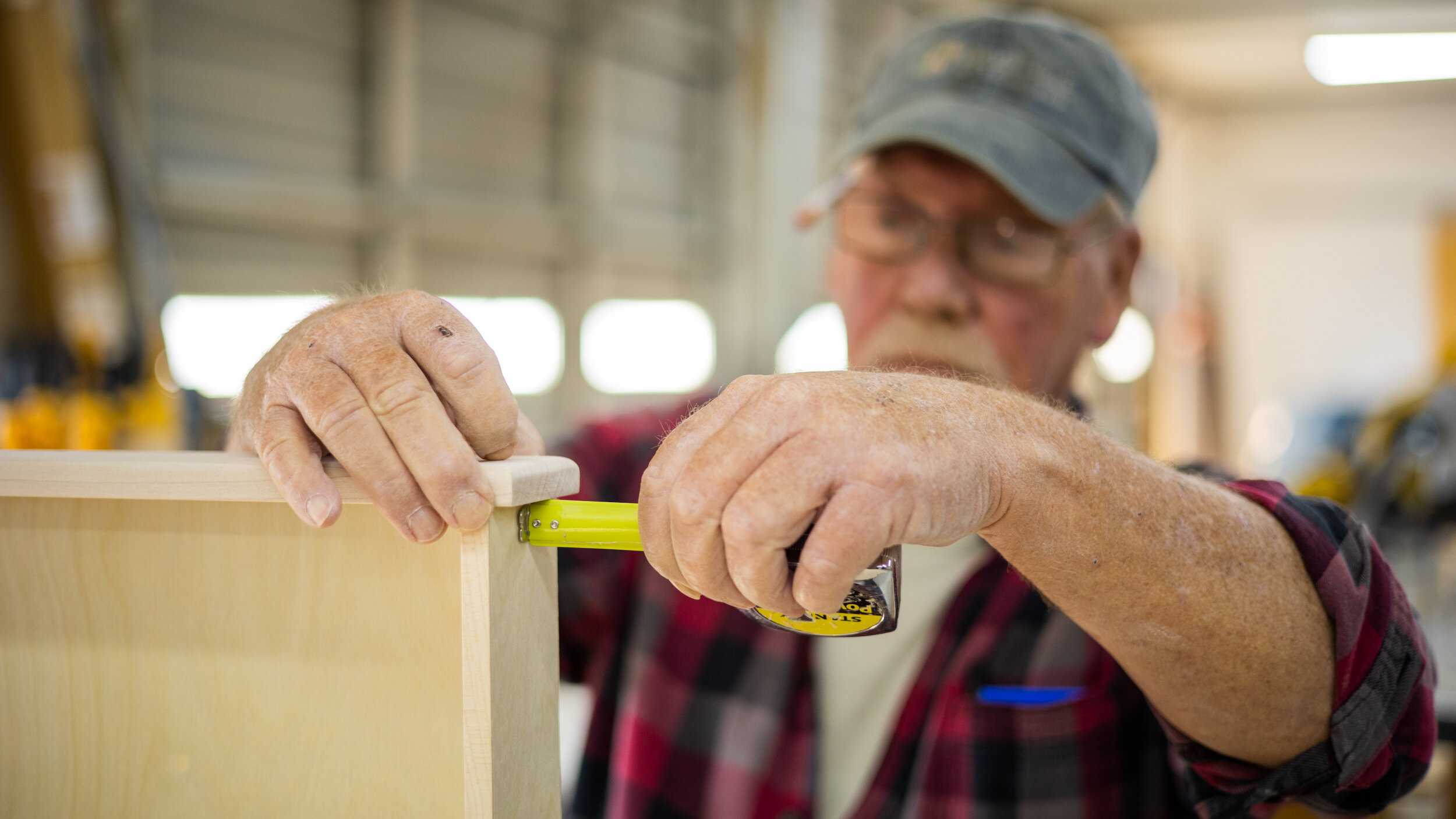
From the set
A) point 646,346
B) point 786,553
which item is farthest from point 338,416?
point 646,346

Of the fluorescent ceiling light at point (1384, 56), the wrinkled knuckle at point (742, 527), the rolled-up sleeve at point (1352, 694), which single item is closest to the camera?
the wrinkled knuckle at point (742, 527)

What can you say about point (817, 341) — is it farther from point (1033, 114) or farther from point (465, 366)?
point (465, 366)

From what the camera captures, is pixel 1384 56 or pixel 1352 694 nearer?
pixel 1352 694

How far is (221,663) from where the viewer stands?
704 millimetres

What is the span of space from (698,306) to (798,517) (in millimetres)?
5057

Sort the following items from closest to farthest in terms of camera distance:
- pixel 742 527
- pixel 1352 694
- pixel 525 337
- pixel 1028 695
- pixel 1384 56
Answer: pixel 742 527 < pixel 1352 694 < pixel 1028 695 < pixel 525 337 < pixel 1384 56

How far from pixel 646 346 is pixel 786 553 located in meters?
4.80

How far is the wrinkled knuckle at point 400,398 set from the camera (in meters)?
0.61

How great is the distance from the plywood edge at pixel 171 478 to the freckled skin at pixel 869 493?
0.9 inches

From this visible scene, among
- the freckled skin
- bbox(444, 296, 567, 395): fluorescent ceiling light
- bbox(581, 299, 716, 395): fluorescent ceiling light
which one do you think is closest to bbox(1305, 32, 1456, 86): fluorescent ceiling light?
bbox(581, 299, 716, 395): fluorescent ceiling light

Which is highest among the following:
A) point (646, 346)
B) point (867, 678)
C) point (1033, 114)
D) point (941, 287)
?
point (1033, 114)

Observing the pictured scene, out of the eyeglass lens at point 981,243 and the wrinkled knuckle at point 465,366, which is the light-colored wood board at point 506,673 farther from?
the eyeglass lens at point 981,243

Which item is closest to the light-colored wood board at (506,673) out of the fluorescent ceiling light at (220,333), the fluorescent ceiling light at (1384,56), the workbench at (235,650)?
the workbench at (235,650)

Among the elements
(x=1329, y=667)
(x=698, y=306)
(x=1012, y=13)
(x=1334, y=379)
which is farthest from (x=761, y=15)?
(x=1334, y=379)
